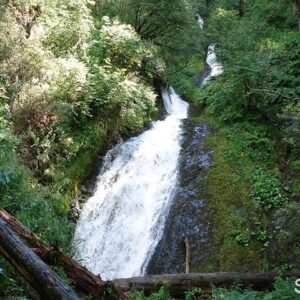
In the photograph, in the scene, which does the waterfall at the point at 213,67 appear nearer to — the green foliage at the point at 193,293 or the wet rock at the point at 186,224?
the wet rock at the point at 186,224

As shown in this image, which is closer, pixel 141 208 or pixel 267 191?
pixel 267 191

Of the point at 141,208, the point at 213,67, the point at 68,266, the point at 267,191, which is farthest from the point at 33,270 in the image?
the point at 213,67

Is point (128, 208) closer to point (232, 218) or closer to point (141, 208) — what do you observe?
point (141, 208)

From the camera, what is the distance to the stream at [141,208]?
343 inches

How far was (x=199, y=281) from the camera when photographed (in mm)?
6875

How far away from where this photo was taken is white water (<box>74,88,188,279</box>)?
8.89 metres

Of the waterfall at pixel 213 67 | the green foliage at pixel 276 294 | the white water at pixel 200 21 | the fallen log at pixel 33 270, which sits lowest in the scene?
Answer: the green foliage at pixel 276 294

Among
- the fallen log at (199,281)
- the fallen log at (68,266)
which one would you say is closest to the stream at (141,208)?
the fallen log at (199,281)

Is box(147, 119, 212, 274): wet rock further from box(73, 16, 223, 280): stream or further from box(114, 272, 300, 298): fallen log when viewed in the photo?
box(114, 272, 300, 298): fallen log

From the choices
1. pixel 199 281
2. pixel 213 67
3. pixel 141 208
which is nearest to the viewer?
pixel 199 281

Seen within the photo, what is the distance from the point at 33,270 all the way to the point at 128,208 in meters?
6.14

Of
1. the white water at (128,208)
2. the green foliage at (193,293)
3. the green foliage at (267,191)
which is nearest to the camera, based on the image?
the green foliage at (193,293)

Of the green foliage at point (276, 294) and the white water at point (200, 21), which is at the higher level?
the white water at point (200, 21)

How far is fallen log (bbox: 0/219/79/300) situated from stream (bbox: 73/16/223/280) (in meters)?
3.23
